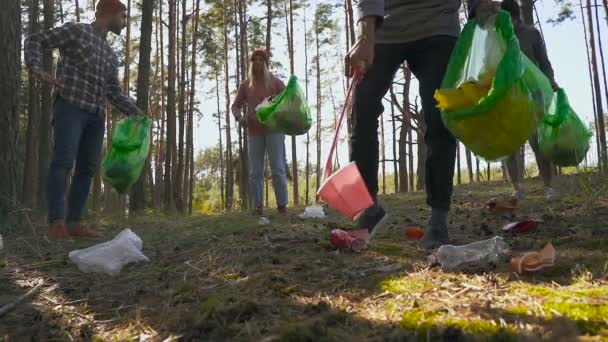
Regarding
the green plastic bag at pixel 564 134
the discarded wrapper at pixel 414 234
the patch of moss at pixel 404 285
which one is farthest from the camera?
the green plastic bag at pixel 564 134

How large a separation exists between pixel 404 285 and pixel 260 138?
2.97 metres

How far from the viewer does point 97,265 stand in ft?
7.91

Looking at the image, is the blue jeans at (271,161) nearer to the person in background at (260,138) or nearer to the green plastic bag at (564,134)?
the person in background at (260,138)

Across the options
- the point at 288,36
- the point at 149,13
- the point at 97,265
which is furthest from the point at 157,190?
the point at 97,265

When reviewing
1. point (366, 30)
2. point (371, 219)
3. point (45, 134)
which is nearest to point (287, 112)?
point (371, 219)

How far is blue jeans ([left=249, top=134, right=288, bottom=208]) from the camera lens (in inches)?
175

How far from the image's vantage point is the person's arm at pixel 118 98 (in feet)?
12.7

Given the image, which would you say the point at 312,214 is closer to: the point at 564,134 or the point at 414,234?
the point at 414,234

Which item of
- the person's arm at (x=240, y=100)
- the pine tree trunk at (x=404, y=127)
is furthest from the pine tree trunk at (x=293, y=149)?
the person's arm at (x=240, y=100)

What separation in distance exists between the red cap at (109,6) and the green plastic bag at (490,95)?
2526 mm

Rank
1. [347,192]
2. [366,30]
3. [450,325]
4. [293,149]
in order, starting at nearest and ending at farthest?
1. [450,325]
2. [347,192]
3. [366,30]
4. [293,149]

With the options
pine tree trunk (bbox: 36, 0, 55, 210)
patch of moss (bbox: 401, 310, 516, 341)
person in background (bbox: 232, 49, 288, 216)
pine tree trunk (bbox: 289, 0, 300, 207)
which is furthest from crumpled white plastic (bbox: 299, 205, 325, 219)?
pine tree trunk (bbox: 289, 0, 300, 207)

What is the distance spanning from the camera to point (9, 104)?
4.05 meters

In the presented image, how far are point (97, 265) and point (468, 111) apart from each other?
1832 mm
